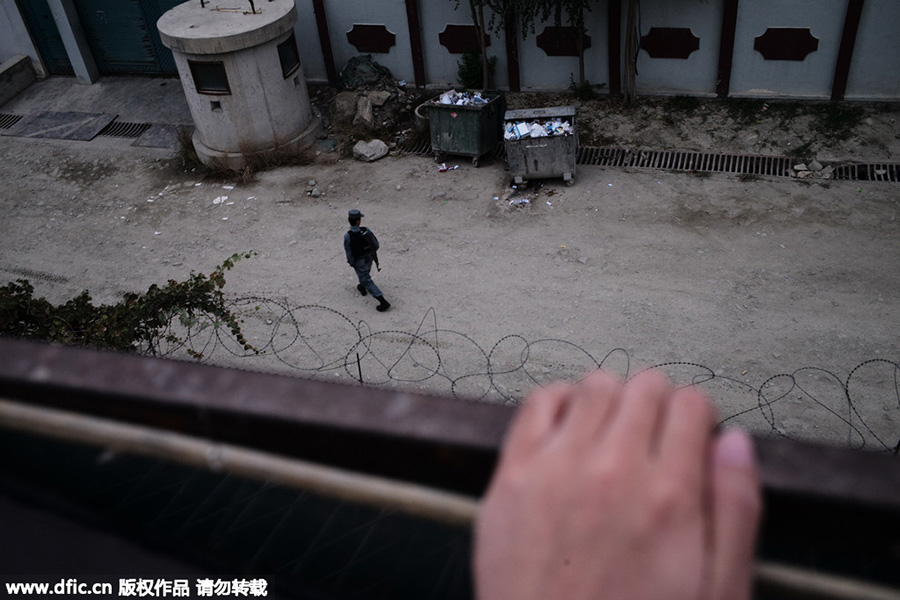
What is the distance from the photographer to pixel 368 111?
1355 centimetres

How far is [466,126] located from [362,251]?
159 inches

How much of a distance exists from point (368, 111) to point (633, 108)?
473 centimetres

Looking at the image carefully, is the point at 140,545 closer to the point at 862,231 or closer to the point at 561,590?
the point at 561,590

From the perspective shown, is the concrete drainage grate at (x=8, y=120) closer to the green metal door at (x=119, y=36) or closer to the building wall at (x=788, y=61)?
the green metal door at (x=119, y=36)

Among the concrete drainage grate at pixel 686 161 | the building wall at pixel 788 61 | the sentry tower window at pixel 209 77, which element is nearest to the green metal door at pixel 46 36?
the sentry tower window at pixel 209 77

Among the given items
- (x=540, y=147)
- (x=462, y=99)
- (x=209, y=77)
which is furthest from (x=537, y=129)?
(x=209, y=77)

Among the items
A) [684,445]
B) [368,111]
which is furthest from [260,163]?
[684,445]

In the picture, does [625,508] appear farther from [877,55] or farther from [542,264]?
[877,55]

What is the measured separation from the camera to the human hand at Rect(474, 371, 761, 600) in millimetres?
774

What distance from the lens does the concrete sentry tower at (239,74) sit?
12039mm

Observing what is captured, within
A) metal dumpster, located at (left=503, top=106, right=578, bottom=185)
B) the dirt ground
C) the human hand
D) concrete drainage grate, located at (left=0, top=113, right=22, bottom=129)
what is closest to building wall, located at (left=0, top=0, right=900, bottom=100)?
the dirt ground

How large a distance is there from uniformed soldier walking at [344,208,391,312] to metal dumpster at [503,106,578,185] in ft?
10.8

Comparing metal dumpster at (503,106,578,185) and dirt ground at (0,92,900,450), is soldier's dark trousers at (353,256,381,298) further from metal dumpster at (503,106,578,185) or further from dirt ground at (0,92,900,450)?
metal dumpster at (503,106,578,185)

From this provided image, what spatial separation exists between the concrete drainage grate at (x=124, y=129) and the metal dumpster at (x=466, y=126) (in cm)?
632
